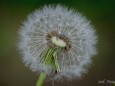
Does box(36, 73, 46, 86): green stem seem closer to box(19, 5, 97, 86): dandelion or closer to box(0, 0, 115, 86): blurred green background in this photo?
box(19, 5, 97, 86): dandelion

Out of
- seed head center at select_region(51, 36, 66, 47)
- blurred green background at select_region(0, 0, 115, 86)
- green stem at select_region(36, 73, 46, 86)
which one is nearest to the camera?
green stem at select_region(36, 73, 46, 86)

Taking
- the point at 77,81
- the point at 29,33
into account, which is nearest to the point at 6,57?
the point at 77,81

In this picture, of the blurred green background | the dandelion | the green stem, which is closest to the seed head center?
the dandelion

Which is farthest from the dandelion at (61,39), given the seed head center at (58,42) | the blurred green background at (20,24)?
the blurred green background at (20,24)

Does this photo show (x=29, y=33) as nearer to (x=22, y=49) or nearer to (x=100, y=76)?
(x=22, y=49)

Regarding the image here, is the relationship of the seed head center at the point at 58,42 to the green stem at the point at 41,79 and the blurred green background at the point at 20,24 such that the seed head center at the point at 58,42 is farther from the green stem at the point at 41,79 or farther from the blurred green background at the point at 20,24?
the blurred green background at the point at 20,24

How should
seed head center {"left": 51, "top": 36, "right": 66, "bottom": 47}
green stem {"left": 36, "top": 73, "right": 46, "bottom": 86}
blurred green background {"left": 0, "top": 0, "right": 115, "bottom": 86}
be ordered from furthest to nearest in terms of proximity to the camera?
blurred green background {"left": 0, "top": 0, "right": 115, "bottom": 86} → seed head center {"left": 51, "top": 36, "right": 66, "bottom": 47} → green stem {"left": 36, "top": 73, "right": 46, "bottom": 86}
